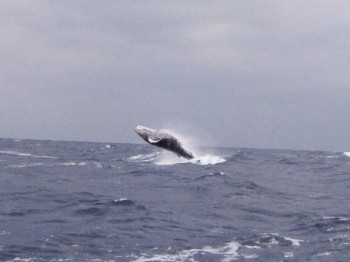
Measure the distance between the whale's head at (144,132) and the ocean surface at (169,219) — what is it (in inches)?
288

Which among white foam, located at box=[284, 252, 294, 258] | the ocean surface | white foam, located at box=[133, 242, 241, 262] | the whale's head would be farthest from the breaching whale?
white foam, located at box=[284, 252, 294, 258]

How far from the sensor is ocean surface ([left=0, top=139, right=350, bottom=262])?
14461mm

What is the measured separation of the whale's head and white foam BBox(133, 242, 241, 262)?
23494 mm

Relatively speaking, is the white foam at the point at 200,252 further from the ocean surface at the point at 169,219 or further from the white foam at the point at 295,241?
the white foam at the point at 295,241

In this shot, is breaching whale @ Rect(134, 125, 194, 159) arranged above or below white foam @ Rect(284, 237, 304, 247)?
above

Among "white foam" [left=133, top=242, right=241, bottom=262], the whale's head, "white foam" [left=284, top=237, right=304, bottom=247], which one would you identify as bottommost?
"white foam" [left=133, top=242, right=241, bottom=262]

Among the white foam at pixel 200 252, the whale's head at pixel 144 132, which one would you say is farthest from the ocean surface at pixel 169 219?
the whale's head at pixel 144 132

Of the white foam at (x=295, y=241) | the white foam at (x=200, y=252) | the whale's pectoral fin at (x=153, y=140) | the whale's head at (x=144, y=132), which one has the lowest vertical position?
the white foam at (x=200, y=252)

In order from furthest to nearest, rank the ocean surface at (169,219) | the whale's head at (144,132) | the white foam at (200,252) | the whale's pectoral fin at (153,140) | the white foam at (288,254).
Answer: the whale's pectoral fin at (153,140) < the whale's head at (144,132) < the ocean surface at (169,219) < the white foam at (288,254) < the white foam at (200,252)

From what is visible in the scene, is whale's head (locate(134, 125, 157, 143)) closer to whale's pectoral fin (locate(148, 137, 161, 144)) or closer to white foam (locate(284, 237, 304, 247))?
whale's pectoral fin (locate(148, 137, 161, 144))

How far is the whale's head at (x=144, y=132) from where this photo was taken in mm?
38438

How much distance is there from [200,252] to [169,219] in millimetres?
4314

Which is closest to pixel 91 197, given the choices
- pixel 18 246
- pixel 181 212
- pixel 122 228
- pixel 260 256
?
pixel 181 212

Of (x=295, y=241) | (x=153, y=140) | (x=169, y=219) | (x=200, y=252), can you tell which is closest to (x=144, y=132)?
(x=153, y=140)
